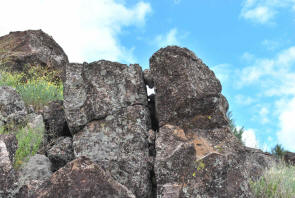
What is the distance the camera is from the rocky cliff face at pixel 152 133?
629 centimetres

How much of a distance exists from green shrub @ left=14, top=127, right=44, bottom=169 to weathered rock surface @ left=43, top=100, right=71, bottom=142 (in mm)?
300

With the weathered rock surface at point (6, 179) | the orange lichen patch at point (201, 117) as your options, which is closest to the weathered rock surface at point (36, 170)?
the weathered rock surface at point (6, 179)

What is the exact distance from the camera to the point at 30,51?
54.2ft

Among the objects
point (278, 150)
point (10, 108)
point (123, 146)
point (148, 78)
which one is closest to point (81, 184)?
point (123, 146)

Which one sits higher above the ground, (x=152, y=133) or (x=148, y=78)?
(x=148, y=78)

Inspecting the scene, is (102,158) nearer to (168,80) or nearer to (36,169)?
(36,169)

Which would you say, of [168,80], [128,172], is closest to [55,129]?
[128,172]

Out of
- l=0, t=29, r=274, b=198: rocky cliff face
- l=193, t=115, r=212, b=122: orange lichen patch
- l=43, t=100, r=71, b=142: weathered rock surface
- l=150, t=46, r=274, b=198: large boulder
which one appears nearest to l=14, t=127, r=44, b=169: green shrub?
l=43, t=100, r=71, b=142: weathered rock surface

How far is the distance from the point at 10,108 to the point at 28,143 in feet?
6.75

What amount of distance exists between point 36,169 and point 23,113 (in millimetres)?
3246

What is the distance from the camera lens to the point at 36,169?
25.5 ft

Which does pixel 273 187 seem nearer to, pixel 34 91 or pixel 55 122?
pixel 55 122

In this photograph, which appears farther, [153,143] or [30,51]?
[30,51]

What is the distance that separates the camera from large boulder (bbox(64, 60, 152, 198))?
7012 mm
